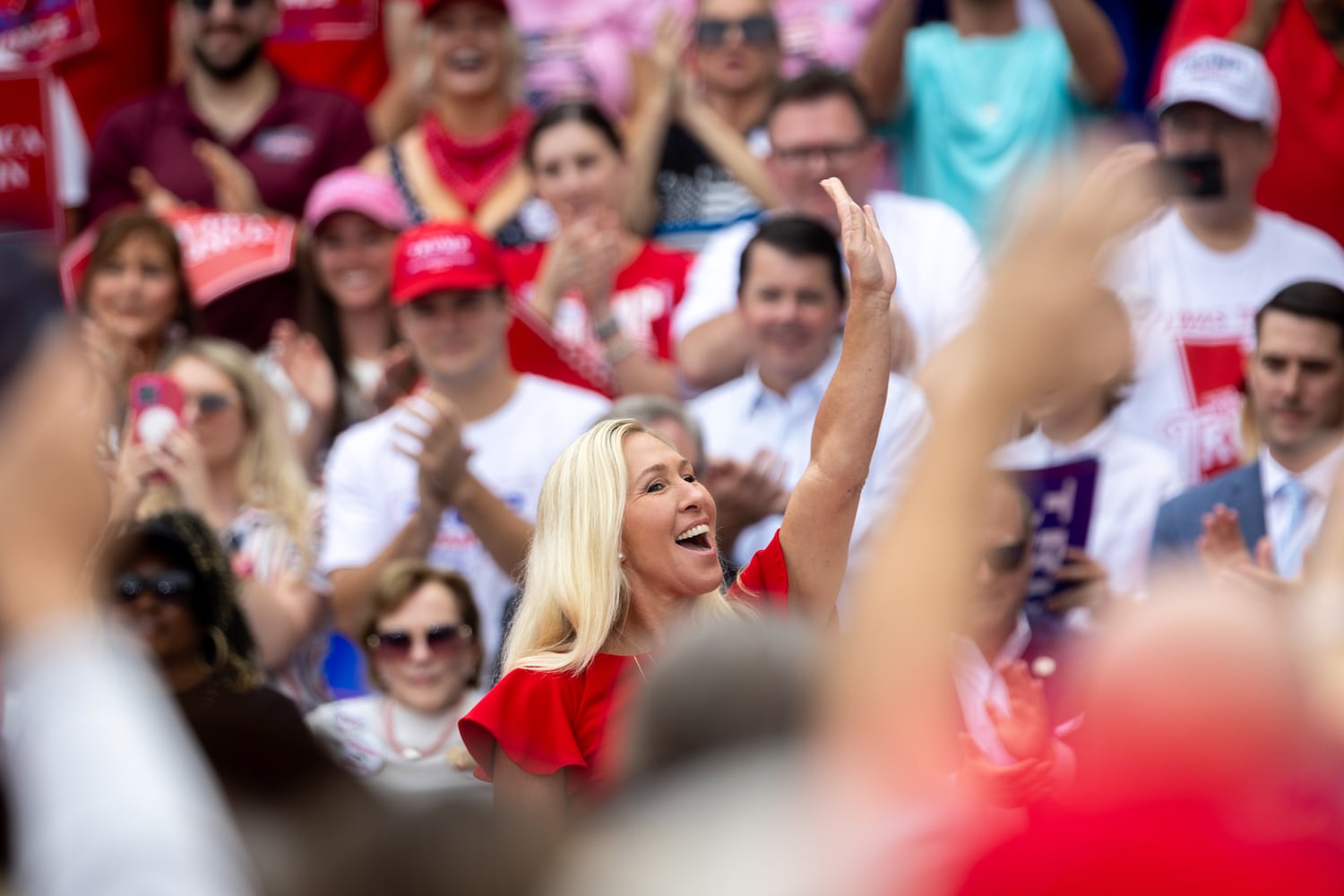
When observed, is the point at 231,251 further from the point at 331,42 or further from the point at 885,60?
the point at 885,60

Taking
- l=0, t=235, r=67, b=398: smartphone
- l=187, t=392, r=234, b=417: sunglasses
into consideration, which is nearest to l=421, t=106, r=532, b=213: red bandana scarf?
l=187, t=392, r=234, b=417: sunglasses

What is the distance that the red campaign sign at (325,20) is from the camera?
8.56 metres

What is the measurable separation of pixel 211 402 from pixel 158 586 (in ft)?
5.73

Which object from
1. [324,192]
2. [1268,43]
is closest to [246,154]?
[324,192]

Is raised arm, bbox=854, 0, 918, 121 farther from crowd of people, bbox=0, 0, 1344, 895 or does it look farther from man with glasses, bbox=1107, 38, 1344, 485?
man with glasses, bbox=1107, 38, 1344, 485

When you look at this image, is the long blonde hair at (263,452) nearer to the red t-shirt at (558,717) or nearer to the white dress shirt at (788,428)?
the white dress shirt at (788,428)

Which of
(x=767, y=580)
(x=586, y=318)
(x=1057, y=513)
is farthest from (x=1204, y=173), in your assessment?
(x=767, y=580)

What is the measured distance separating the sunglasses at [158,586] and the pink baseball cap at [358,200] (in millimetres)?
2412

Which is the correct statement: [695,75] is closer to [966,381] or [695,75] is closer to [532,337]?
[532,337]

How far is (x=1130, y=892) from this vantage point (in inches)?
63.4

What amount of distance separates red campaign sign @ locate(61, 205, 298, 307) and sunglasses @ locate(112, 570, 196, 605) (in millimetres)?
2502

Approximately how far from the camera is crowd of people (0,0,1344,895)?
1702 mm

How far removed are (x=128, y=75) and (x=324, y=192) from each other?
2.33 metres

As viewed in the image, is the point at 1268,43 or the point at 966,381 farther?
the point at 1268,43
